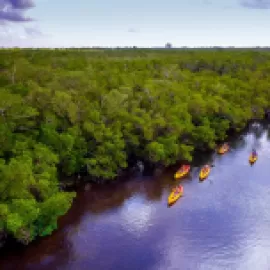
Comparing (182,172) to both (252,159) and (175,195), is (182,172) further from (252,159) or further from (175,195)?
(252,159)

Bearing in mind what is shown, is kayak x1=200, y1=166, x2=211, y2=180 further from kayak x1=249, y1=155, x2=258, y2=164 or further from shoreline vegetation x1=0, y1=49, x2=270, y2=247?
kayak x1=249, y1=155, x2=258, y2=164

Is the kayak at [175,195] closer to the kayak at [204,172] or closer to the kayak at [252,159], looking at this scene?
the kayak at [204,172]

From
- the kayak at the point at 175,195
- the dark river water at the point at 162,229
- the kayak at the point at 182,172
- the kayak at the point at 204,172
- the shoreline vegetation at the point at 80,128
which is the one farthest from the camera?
the kayak at the point at 204,172

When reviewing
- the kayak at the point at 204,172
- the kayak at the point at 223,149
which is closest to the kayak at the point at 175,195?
the kayak at the point at 204,172

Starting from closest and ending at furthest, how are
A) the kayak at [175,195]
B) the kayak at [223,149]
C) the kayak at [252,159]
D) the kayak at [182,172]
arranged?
the kayak at [175,195]
the kayak at [182,172]
the kayak at [252,159]
the kayak at [223,149]

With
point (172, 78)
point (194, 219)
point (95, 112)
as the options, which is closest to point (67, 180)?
point (95, 112)

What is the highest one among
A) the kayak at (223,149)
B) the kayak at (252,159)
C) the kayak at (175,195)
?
the kayak at (223,149)

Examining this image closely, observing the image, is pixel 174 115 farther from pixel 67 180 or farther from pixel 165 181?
pixel 67 180

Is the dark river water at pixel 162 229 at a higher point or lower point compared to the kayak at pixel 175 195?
lower
